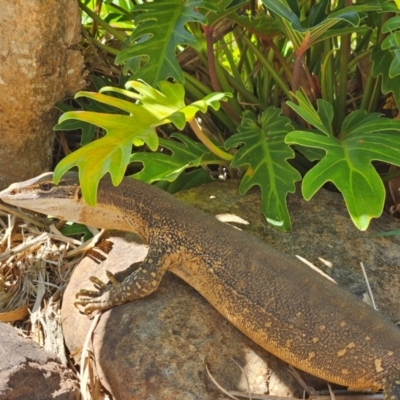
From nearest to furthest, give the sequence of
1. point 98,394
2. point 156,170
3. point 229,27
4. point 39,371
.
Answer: point 39,371, point 98,394, point 156,170, point 229,27

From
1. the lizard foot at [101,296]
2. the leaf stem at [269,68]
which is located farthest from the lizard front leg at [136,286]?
the leaf stem at [269,68]

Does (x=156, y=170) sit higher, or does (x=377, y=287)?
(x=156, y=170)

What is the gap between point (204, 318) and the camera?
330cm

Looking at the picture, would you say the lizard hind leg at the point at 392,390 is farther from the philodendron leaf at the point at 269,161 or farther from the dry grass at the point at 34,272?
the dry grass at the point at 34,272

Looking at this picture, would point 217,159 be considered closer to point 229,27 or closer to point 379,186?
point 229,27

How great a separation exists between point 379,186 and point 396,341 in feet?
2.25

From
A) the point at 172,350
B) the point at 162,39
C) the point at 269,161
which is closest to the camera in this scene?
the point at 172,350

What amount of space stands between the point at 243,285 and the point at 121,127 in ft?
3.13

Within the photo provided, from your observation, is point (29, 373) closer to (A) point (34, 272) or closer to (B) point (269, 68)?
(A) point (34, 272)

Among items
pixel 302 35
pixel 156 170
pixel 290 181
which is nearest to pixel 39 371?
pixel 156 170

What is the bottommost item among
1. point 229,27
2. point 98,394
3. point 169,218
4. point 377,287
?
point 98,394

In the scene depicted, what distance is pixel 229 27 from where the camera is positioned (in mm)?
4258

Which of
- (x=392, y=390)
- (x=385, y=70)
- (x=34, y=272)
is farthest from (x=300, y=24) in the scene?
(x=34, y=272)

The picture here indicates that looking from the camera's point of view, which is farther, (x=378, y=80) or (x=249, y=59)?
(x=249, y=59)
